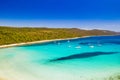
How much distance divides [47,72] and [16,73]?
346 cm

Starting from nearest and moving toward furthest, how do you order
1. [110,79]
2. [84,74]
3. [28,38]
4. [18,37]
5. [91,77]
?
[110,79], [91,77], [84,74], [18,37], [28,38]

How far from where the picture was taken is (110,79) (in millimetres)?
19109

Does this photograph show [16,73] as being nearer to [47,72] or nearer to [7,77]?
[7,77]

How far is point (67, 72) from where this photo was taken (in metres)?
22.8

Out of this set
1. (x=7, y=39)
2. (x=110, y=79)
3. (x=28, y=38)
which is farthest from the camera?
(x=28, y=38)

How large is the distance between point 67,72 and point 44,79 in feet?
11.8

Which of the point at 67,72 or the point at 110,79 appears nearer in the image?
the point at 110,79

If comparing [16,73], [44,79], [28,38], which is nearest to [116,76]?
[44,79]

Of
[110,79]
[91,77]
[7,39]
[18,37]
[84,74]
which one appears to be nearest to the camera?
[110,79]

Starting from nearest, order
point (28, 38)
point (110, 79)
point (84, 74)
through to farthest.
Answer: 1. point (110, 79)
2. point (84, 74)
3. point (28, 38)

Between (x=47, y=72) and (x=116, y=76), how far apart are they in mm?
7568

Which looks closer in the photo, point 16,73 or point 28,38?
point 16,73

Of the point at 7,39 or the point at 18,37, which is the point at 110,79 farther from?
the point at 18,37

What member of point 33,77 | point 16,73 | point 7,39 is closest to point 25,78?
point 33,77
